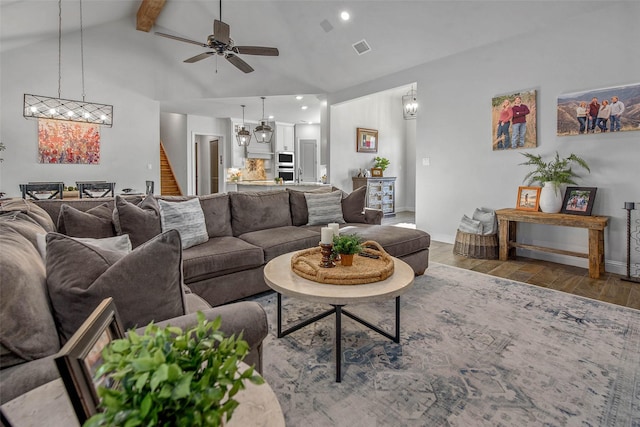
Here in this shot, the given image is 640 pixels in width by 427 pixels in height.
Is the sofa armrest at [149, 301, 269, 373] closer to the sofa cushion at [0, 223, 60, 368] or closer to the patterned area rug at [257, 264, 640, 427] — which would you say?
the sofa cushion at [0, 223, 60, 368]

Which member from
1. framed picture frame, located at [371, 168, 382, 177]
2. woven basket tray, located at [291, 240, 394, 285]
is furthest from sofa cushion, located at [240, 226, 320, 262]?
framed picture frame, located at [371, 168, 382, 177]

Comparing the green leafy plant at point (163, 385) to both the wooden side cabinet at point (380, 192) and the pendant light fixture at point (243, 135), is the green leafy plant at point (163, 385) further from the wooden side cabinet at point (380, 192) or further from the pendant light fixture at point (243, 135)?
the pendant light fixture at point (243, 135)

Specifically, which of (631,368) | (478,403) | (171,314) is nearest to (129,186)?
(171,314)

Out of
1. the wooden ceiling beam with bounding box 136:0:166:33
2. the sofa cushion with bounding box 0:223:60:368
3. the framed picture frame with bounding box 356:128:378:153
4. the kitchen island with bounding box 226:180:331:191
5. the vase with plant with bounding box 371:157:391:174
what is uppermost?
the wooden ceiling beam with bounding box 136:0:166:33

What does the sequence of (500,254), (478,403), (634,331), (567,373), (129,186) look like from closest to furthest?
1. (478,403)
2. (567,373)
3. (634,331)
4. (500,254)
5. (129,186)

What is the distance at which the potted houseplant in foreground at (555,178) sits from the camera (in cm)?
373

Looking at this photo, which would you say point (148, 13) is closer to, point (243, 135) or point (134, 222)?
point (243, 135)

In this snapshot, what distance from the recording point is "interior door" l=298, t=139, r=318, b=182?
1007 cm

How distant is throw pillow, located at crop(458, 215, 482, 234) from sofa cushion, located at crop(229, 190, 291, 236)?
7.76 ft

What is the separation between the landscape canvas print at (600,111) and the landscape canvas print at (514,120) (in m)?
0.29

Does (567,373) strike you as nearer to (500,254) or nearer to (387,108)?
(500,254)

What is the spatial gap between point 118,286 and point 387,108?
8.32 metres

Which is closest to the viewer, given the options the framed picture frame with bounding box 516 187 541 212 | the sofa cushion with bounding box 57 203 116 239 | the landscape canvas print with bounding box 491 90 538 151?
the sofa cushion with bounding box 57 203 116 239

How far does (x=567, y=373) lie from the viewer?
1778 mm
